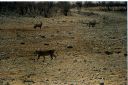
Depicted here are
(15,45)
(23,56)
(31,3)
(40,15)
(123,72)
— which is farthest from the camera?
(31,3)

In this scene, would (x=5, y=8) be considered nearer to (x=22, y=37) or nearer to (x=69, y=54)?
(x=22, y=37)

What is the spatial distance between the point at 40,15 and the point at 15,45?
21.5m

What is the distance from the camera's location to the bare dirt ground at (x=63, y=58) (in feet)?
45.1

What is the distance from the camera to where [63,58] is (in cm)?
1777

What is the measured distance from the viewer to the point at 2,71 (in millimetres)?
15094

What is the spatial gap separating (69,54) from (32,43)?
178 inches

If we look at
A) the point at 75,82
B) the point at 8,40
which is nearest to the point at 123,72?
the point at 75,82

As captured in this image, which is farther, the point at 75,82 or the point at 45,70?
the point at 45,70

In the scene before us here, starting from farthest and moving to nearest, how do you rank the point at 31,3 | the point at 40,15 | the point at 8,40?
the point at 31,3 < the point at 40,15 < the point at 8,40

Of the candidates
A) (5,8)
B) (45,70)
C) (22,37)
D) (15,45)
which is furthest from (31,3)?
(45,70)

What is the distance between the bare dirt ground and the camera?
1373 cm

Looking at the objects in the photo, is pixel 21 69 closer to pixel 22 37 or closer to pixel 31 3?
pixel 22 37

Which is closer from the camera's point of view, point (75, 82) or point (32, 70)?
point (75, 82)

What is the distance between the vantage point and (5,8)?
4403cm
